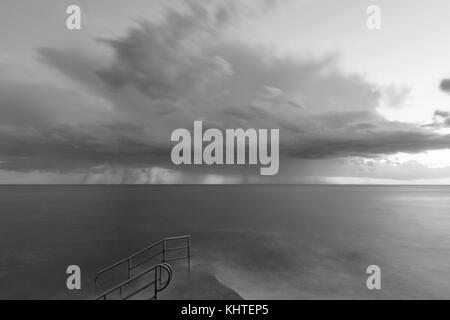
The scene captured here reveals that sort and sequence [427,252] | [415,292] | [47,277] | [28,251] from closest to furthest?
[415,292] → [47,277] → [28,251] → [427,252]

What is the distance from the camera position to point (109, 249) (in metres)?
25.9

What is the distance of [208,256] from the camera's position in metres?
23.1

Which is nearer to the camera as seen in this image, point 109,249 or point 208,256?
point 208,256

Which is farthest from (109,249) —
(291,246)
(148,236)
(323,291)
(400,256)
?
(400,256)

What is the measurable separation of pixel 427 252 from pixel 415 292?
15276 mm

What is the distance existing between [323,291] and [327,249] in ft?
43.1
